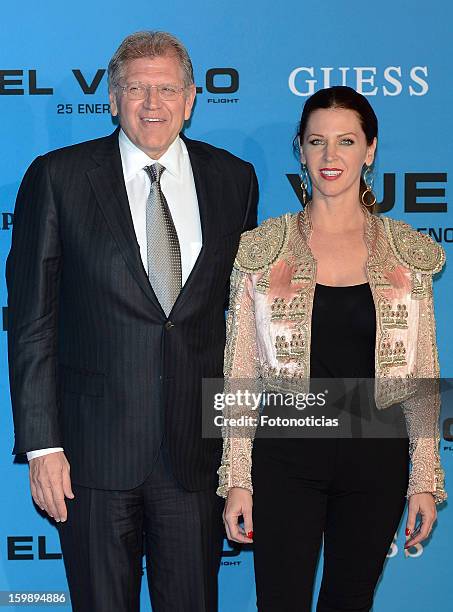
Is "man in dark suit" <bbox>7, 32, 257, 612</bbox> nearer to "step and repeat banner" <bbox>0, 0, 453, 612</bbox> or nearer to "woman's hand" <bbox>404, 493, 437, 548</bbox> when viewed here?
"woman's hand" <bbox>404, 493, 437, 548</bbox>

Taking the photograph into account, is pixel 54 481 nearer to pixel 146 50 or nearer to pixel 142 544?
pixel 142 544

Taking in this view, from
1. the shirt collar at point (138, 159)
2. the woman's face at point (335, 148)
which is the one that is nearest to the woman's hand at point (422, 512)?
the woman's face at point (335, 148)

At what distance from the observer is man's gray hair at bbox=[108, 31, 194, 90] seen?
2.53 m

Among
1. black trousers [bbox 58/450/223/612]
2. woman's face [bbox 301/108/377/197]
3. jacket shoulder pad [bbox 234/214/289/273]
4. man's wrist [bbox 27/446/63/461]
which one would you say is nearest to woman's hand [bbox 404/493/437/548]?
black trousers [bbox 58/450/223/612]

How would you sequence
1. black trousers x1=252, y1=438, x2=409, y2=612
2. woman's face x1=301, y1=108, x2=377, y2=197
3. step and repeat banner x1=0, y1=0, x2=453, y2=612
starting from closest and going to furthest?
black trousers x1=252, y1=438, x2=409, y2=612, woman's face x1=301, y1=108, x2=377, y2=197, step and repeat banner x1=0, y1=0, x2=453, y2=612

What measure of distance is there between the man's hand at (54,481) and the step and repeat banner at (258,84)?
2.85 feet

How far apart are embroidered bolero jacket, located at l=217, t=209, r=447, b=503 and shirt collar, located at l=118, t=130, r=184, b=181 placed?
31cm

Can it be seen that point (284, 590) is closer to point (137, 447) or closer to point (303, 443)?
point (303, 443)

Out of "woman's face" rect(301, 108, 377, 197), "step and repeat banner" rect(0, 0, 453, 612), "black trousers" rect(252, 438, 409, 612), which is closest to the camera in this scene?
"black trousers" rect(252, 438, 409, 612)

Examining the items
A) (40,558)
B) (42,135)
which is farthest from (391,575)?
(42,135)

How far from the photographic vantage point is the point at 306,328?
8.04 ft

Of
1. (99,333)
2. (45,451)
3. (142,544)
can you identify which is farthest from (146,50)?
(142,544)

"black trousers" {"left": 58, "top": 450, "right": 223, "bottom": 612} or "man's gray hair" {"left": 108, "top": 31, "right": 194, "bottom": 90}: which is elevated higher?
"man's gray hair" {"left": 108, "top": 31, "right": 194, "bottom": 90}

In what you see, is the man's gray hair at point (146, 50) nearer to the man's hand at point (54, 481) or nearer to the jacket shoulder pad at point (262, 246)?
the jacket shoulder pad at point (262, 246)
